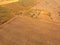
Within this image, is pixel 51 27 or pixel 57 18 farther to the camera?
pixel 57 18

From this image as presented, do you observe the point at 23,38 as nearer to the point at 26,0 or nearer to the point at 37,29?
the point at 37,29

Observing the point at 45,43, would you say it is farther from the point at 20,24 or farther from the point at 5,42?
the point at 20,24

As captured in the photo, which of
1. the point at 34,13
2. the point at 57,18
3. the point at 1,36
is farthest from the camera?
the point at 34,13

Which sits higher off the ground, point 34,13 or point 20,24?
point 20,24

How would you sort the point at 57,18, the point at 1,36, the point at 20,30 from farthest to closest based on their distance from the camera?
the point at 57,18 → the point at 20,30 → the point at 1,36

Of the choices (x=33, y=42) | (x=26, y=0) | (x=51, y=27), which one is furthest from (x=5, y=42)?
(x=26, y=0)

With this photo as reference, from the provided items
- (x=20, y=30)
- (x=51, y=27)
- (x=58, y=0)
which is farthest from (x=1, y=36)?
(x=58, y=0)
